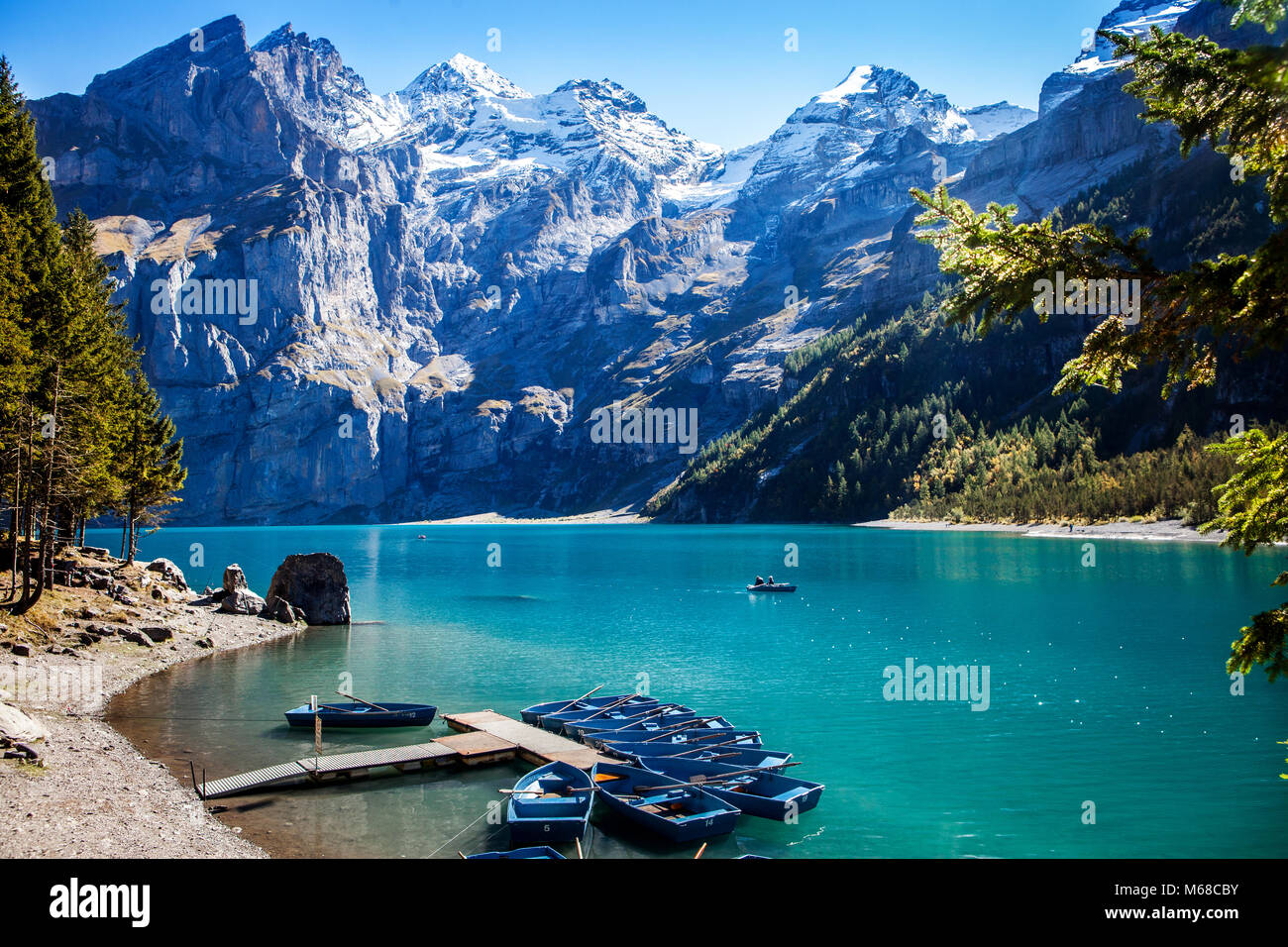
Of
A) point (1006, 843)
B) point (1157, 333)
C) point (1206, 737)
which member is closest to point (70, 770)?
point (1006, 843)

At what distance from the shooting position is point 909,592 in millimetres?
79000

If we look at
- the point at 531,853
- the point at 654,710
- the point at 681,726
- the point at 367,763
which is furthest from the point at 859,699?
the point at 531,853

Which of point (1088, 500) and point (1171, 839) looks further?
point (1088, 500)

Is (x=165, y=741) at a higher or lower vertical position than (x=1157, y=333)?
lower

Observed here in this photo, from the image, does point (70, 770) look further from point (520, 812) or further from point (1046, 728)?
point (1046, 728)

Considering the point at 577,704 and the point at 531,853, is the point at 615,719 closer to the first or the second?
the point at 577,704

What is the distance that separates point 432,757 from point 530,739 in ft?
13.4

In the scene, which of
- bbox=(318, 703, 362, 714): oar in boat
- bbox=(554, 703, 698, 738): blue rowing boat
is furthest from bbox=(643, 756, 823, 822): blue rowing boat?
bbox=(318, 703, 362, 714): oar in boat

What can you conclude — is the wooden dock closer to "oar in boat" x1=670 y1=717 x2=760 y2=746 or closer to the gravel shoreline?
the gravel shoreline

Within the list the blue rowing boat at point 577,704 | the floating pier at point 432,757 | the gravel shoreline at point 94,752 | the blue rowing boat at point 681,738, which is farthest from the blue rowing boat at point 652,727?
the gravel shoreline at point 94,752

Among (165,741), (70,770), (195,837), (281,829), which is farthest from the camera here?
(165,741)

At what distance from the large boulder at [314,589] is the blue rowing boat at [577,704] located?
34831 millimetres

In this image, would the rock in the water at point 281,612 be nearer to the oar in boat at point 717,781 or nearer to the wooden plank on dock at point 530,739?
the wooden plank on dock at point 530,739

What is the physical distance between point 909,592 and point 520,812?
6414 cm
